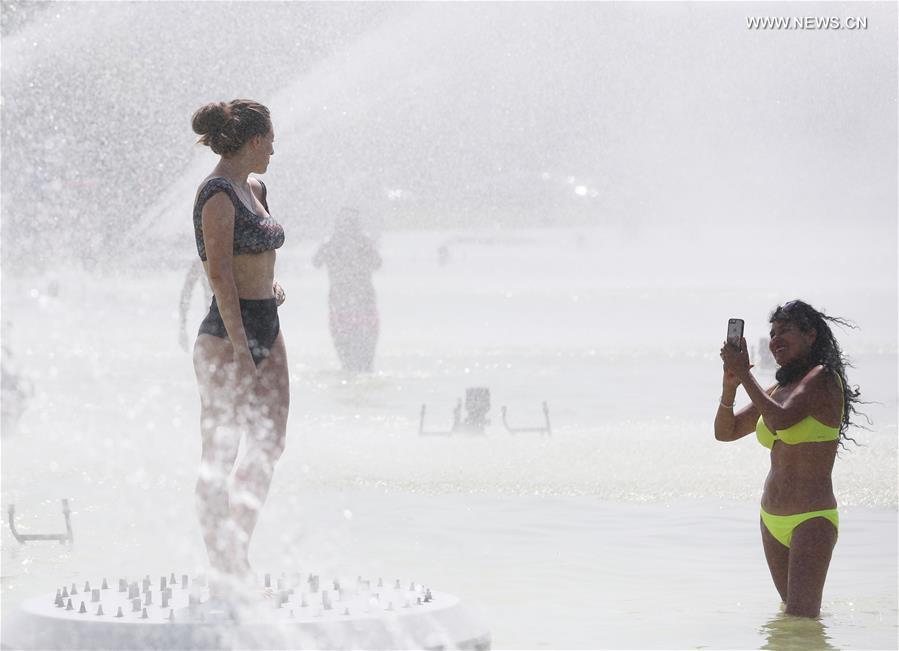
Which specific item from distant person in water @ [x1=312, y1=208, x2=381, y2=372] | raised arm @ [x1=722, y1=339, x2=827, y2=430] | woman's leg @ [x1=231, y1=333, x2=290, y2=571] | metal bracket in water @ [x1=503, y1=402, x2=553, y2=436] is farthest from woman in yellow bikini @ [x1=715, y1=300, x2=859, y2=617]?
distant person in water @ [x1=312, y1=208, x2=381, y2=372]

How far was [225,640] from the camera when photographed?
4.24m

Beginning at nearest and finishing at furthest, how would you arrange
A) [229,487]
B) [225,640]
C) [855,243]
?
1. [225,640]
2. [229,487]
3. [855,243]

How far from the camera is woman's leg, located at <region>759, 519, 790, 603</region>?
5.79 m

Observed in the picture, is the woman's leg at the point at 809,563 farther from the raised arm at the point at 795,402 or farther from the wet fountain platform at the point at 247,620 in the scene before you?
the wet fountain platform at the point at 247,620

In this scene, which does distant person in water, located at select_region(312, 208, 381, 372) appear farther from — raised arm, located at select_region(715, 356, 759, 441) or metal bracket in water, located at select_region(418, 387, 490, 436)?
raised arm, located at select_region(715, 356, 759, 441)

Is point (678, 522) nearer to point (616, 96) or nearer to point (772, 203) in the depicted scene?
point (616, 96)

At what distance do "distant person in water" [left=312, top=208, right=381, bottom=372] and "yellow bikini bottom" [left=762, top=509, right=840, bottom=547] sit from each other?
36.5 ft

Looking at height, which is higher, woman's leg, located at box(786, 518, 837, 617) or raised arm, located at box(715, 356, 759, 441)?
raised arm, located at box(715, 356, 759, 441)

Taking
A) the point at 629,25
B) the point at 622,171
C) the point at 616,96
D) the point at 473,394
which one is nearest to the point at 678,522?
the point at 473,394

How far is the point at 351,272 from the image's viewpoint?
17250mm

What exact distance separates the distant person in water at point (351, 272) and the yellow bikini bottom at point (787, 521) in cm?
1114

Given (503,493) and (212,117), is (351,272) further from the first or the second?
(212,117)

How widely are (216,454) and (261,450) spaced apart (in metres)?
0.13

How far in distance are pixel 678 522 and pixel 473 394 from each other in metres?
3.88
